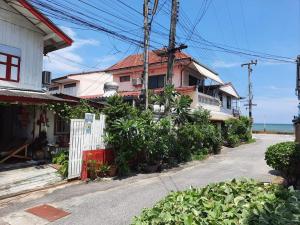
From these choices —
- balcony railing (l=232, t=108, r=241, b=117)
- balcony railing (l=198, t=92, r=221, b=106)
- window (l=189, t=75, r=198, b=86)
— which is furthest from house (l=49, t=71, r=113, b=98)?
balcony railing (l=232, t=108, r=241, b=117)

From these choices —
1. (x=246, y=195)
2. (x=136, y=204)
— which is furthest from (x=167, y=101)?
(x=246, y=195)

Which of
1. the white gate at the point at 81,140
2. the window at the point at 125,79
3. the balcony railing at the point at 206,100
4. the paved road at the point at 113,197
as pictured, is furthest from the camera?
the window at the point at 125,79

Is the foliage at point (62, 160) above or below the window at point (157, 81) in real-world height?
below

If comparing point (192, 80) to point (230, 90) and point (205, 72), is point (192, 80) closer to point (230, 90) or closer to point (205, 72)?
point (205, 72)

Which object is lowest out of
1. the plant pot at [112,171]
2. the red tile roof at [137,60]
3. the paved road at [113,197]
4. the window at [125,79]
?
the paved road at [113,197]

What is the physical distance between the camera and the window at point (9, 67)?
537 inches

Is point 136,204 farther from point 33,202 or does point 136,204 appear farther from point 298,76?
point 298,76

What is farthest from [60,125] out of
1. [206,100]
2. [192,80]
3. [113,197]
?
[192,80]

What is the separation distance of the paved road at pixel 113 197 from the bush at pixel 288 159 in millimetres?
1431

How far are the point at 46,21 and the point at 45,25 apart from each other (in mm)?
311

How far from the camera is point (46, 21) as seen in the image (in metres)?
14.6

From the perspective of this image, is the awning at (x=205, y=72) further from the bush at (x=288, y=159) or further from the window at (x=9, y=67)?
the window at (x=9, y=67)

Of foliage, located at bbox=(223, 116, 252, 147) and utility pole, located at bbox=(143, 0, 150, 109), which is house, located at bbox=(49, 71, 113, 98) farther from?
utility pole, located at bbox=(143, 0, 150, 109)

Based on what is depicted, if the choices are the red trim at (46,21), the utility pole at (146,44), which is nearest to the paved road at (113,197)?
the utility pole at (146,44)
